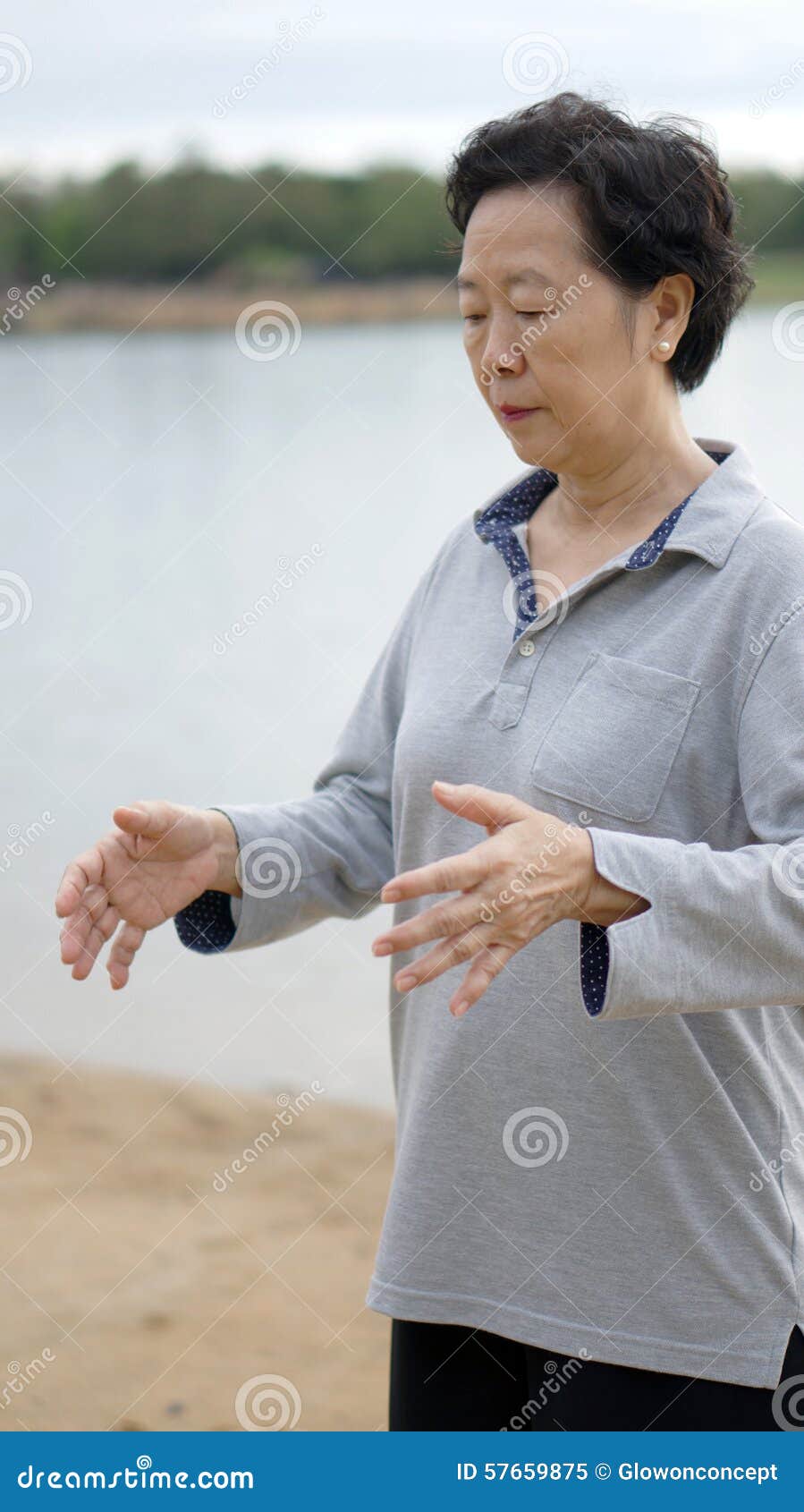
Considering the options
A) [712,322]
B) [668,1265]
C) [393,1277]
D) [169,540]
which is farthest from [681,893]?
[169,540]

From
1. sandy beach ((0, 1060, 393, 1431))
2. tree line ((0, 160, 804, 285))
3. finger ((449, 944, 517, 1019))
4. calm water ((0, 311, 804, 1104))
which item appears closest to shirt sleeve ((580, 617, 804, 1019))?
finger ((449, 944, 517, 1019))

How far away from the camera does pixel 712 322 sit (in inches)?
60.7

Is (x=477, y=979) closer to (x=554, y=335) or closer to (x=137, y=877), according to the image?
(x=137, y=877)

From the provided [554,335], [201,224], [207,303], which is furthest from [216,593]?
[554,335]

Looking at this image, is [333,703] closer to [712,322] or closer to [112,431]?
[112,431]

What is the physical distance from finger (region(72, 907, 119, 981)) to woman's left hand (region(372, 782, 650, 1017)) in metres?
0.44

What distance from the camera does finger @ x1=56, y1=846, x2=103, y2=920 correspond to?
4.78ft

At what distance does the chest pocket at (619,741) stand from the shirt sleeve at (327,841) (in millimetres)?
351

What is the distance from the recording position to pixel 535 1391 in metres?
1.41

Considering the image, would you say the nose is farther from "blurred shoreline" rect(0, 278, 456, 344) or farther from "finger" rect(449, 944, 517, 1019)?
"blurred shoreline" rect(0, 278, 456, 344)

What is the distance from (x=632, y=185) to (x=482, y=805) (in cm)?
69

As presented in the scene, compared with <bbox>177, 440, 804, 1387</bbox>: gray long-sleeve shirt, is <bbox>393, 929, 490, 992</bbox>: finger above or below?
above

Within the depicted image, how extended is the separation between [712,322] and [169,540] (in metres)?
11.9

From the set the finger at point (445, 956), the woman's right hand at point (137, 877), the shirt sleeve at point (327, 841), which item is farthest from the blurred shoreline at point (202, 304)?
the finger at point (445, 956)
